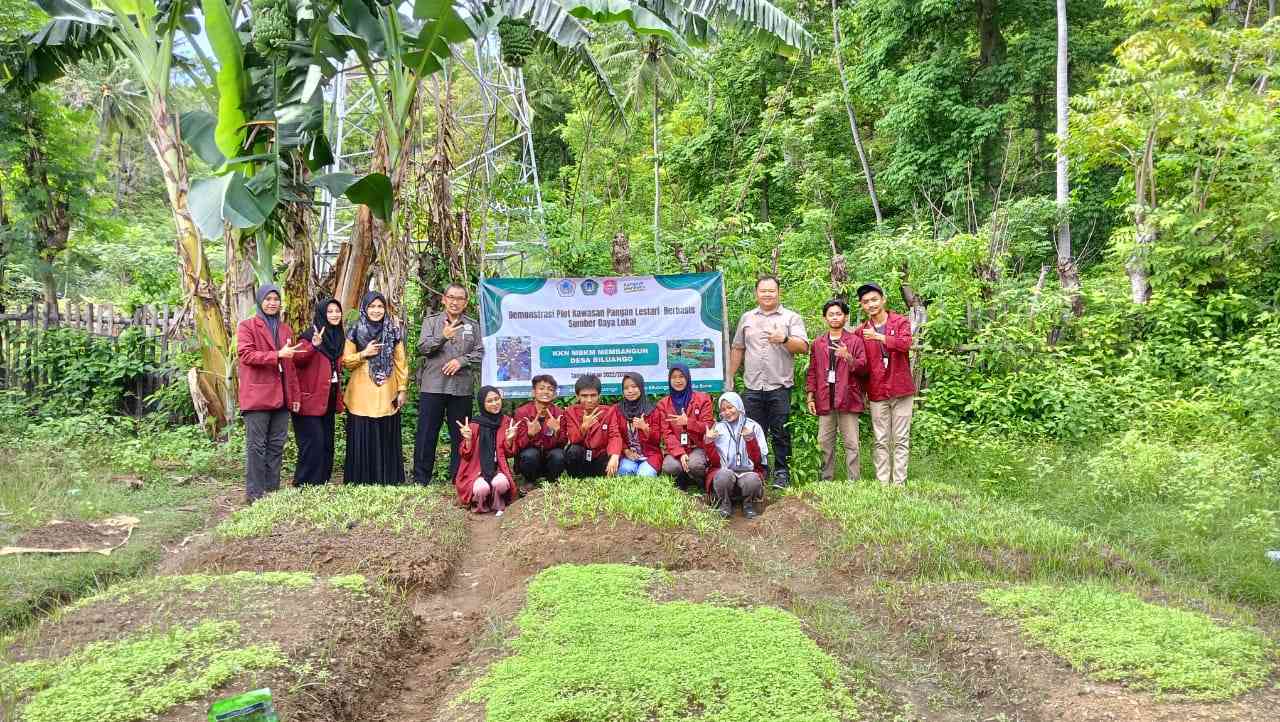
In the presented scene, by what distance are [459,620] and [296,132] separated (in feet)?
17.0

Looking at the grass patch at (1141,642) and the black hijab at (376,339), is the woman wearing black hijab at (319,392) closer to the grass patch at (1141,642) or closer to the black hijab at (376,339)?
the black hijab at (376,339)

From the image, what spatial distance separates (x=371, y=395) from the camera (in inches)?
312

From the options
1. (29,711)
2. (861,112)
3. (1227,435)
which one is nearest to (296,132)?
(29,711)

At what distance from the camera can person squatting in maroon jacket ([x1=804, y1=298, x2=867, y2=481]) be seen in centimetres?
780

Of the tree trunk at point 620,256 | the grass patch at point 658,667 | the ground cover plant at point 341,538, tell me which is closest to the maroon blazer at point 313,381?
the ground cover plant at point 341,538

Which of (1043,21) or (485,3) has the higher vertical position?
(1043,21)

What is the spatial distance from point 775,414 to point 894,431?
110cm

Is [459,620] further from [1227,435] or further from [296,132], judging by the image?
[1227,435]

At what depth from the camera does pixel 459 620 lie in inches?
204

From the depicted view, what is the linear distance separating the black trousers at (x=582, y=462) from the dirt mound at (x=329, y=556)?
2.04m

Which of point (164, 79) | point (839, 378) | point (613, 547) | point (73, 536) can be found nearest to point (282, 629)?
point (613, 547)

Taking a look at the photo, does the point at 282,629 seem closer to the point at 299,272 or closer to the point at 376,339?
the point at 376,339

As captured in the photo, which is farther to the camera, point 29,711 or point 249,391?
point 249,391

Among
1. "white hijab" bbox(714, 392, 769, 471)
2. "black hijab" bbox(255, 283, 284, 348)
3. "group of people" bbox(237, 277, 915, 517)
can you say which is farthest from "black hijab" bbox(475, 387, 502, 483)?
"white hijab" bbox(714, 392, 769, 471)
